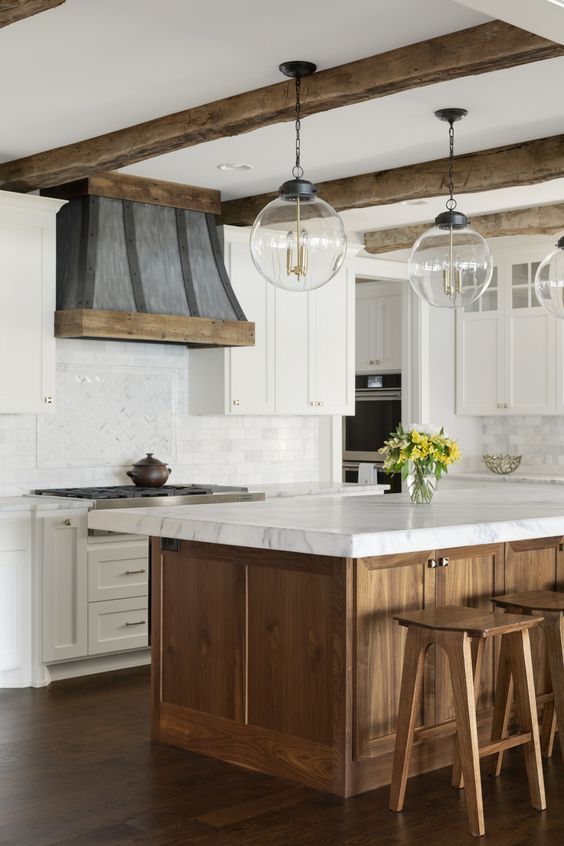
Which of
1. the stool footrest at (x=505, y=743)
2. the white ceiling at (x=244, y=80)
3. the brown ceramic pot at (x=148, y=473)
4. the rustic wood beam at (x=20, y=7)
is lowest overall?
the stool footrest at (x=505, y=743)

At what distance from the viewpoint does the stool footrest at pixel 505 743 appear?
369 cm

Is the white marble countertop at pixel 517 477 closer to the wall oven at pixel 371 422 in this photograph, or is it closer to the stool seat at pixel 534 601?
the wall oven at pixel 371 422

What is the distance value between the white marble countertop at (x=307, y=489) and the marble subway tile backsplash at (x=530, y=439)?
185cm

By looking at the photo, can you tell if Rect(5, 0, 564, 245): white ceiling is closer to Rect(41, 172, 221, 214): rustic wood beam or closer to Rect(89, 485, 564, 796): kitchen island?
Rect(41, 172, 221, 214): rustic wood beam

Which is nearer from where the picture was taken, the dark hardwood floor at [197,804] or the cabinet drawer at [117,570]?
the dark hardwood floor at [197,804]

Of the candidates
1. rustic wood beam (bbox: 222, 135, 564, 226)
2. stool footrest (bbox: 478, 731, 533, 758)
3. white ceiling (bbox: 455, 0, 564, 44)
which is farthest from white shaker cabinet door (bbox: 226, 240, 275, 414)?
white ceiling (bbox: 455, 0, 564, 44)

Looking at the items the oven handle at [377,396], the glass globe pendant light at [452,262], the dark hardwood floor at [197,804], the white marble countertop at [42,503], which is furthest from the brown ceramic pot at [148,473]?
the oven handle at [377,396]

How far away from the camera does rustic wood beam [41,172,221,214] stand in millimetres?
6277

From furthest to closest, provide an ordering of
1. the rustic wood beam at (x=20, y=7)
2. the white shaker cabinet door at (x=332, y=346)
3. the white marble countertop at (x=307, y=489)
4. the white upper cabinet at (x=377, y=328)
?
the white upper cabinet at (x=377, y=328), the white shaker cabinet door at (x=332, y=346), the white marble countertop at (x=307, y=489), the rustic wood beam at (x=20, y=7)

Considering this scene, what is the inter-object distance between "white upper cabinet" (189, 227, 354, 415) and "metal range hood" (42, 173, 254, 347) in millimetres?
218

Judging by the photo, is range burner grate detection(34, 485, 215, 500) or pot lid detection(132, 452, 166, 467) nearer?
range burner grate detection(34, 485, 215, 500)

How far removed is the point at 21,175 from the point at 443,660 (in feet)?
11.3

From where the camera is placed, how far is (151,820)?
3.61 metres

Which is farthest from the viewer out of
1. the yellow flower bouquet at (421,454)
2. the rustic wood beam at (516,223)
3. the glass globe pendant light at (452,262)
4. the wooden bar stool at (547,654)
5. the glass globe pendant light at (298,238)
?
the rustic wood beam at (516,223)
